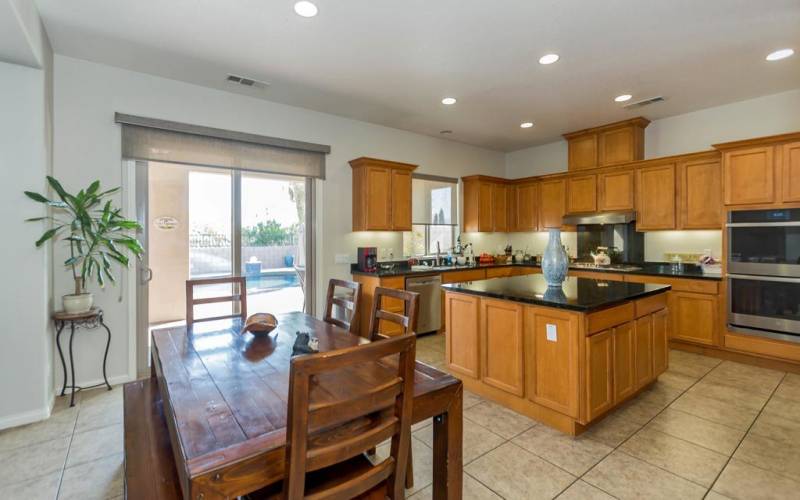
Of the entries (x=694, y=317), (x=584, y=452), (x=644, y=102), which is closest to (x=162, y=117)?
(x=584, y=452)

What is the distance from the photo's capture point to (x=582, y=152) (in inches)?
219

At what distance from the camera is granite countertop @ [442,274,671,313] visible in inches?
98.3

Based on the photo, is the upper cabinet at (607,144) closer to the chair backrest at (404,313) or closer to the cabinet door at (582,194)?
the cabinet door at (582,194)

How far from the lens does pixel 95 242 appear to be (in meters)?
2.94

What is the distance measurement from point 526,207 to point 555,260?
11.8ft

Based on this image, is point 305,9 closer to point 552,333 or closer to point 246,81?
point 246,81

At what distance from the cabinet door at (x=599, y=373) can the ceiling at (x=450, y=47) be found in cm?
232

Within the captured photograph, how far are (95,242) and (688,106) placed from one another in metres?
6.49

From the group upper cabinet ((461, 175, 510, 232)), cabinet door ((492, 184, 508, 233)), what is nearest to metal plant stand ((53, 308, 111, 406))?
upper cabinet ((461, 175, 510, 232))

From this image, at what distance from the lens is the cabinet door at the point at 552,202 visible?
230 inches

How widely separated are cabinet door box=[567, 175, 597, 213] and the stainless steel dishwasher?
2.48m

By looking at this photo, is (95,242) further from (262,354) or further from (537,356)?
(537,356)

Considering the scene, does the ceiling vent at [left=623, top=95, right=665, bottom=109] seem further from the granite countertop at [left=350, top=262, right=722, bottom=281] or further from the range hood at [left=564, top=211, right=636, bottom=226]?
the granite countertop at [left=350, top=262, right=722, bottom=281]

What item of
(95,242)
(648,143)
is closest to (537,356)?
→ (95,242)
